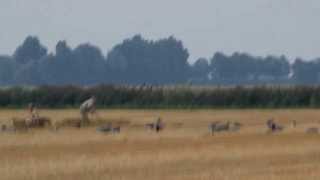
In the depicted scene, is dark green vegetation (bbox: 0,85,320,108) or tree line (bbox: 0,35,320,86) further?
tree line (bbox: 0,35,320,86)

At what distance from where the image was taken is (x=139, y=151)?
95.6 ft

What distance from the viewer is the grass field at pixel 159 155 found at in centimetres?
2155

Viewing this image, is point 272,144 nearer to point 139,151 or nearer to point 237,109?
point 139,151

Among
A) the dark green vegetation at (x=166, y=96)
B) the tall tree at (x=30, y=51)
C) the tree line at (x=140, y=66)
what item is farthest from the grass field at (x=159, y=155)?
the tall tree at (x=30, y=51)

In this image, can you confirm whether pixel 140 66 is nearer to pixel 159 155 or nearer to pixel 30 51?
pixel 30 51

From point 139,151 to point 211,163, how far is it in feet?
15.8

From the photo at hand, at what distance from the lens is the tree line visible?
168 meters

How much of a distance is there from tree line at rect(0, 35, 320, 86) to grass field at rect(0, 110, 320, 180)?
4997 inches

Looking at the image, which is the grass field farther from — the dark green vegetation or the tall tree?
the tall tree

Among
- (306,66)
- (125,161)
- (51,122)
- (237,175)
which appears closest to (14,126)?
(51,122)

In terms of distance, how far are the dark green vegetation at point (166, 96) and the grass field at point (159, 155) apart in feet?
99.1

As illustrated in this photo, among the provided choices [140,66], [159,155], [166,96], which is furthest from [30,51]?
[159,155]

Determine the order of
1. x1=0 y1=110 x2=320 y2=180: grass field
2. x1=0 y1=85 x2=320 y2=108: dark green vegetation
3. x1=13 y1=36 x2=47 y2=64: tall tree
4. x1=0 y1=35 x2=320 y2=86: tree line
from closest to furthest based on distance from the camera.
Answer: x1=0 y1=110 x2=320 y2=180: grass field < x1=0 y1=85 x2=320 y2=108: dark green vegetation < x1=0 y1=35 x2=320 y2=86: tree line < x1=13 y1=36 x2=47 y2=64: tall tree

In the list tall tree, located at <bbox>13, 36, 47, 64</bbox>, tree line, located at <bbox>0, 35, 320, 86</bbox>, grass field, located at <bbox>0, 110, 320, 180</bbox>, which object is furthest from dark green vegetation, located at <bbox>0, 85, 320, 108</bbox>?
tall tree, located at <bbox>13, 36, 47, 64</bbox>
